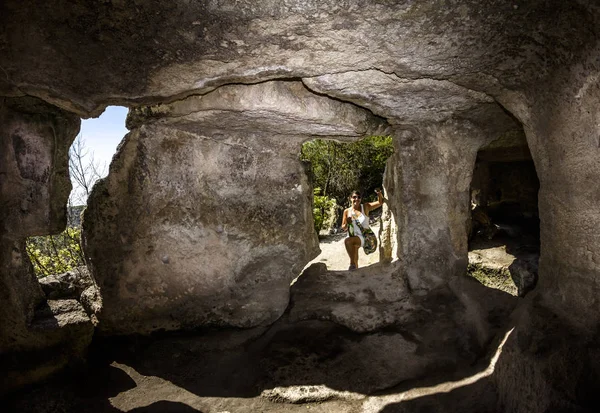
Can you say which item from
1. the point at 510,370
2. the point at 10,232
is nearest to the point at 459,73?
the point at 510,370

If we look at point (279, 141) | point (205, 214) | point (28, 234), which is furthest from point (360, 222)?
point (28, 234)

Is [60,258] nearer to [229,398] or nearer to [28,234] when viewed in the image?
[28,234]

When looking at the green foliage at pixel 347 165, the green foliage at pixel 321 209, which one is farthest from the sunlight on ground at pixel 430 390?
the green foliage at pixel 347 165

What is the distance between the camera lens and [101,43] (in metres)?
1.87

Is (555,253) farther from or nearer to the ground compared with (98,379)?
farther from the ground

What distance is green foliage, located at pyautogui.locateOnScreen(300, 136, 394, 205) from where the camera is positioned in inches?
483

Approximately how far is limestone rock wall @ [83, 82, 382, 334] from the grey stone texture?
0.02 metres

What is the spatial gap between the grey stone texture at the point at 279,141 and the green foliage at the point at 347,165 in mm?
7894

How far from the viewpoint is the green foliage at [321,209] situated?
370 inches

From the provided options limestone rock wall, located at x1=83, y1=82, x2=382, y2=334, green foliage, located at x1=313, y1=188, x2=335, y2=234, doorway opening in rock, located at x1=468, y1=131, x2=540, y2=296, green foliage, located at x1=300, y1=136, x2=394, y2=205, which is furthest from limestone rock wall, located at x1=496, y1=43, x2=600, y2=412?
green foliage, located at x1=300, y1=136, x2=394, y2=205

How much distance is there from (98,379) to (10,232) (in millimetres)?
1376

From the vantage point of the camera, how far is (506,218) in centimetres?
612

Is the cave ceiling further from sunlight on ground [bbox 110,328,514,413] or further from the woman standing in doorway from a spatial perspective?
the woman standing in doorway

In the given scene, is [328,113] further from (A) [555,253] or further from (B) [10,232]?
(B) [10,232]
